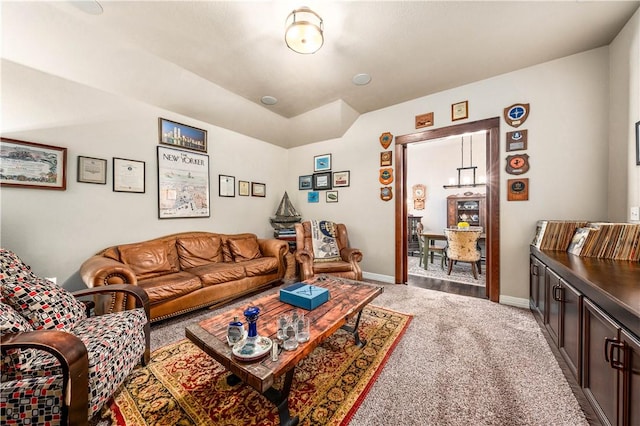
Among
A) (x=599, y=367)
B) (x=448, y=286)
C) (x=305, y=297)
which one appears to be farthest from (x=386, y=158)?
(x=599, y=367)

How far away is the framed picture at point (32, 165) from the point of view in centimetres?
209

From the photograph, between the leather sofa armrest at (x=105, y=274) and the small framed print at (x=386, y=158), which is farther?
the small framed print at (x=386, y=158)

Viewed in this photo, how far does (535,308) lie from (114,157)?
4.95 metres

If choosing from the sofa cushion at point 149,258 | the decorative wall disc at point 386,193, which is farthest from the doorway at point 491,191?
the sofa cushion at point 149,258

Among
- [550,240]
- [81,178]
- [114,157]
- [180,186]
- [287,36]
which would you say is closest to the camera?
[287,36]

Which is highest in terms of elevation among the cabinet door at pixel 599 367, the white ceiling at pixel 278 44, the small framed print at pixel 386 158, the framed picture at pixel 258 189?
the white ceiling at pixel 278 44

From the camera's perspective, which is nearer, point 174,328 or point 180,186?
point 174,328

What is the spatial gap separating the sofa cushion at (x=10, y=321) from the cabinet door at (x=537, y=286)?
11.9ft

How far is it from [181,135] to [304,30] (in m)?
2.41

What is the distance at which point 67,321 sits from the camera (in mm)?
1477

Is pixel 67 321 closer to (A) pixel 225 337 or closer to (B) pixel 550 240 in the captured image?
(A) pixel 225 337

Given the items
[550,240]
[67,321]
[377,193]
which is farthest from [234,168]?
[550,240]

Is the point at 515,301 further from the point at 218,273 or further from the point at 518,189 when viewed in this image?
the point at 218,273

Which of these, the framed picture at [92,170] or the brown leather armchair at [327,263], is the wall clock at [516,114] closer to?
the brown leather armchair at [327,263]
